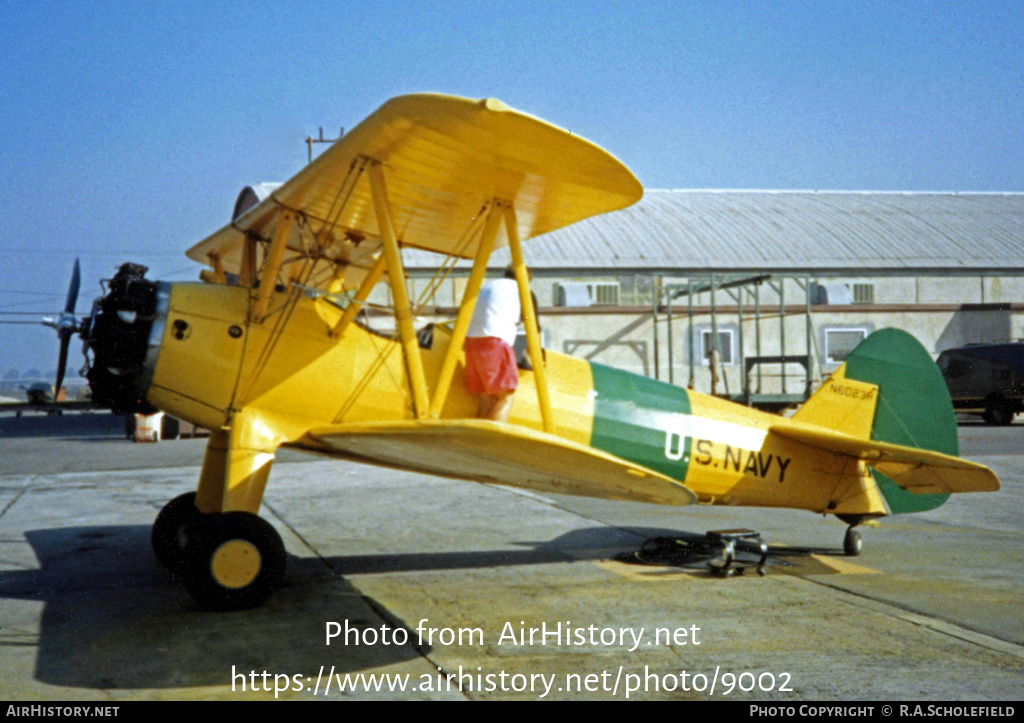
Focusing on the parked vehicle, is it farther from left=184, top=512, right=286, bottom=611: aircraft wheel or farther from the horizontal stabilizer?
left=184, top=512, right=286, bottom=611: aircraft wheel

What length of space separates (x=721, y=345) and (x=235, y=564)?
74.5 ft

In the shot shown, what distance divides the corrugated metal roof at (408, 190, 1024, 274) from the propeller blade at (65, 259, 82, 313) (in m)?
18.6

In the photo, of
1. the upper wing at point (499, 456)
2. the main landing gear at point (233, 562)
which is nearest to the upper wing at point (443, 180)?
the upper wing at point (499, 456)

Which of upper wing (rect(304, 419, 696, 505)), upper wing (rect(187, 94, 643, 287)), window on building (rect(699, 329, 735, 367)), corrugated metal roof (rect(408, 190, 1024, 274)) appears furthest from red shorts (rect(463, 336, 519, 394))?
window on building (rect(699, 329, 735, 367))

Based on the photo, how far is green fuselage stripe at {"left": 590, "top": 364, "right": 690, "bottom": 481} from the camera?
6.31 meters

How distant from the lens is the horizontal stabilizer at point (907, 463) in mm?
5980

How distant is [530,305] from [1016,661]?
3198mm

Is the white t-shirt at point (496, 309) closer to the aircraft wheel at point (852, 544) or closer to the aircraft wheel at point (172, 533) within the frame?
the aircraft wheel at point (172, 533)

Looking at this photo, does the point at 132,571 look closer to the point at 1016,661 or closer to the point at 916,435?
the point at 1016,661

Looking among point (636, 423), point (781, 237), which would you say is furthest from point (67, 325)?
point (781, 237)

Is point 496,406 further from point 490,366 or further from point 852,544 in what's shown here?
point 852,544
